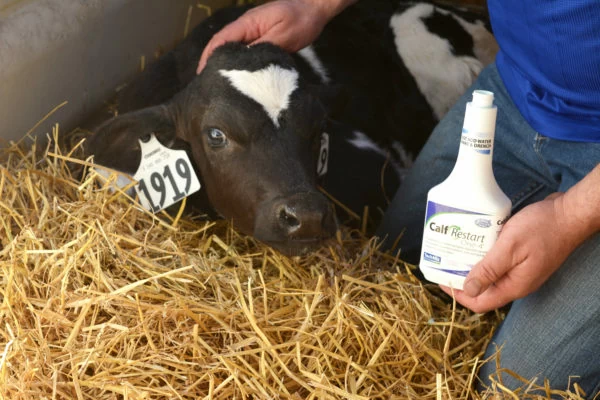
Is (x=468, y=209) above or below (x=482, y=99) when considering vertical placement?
below

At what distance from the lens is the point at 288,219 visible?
2578 mm

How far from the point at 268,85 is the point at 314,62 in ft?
3.49

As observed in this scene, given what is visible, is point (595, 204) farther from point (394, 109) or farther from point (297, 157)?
point (394, 109)

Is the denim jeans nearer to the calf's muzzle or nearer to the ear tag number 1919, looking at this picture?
the calf's muzzle

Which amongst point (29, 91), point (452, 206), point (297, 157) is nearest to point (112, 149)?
point (29, 91)

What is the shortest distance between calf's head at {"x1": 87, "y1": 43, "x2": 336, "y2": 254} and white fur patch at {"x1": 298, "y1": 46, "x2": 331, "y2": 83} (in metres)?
0.76

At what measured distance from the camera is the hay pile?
7.09 feet

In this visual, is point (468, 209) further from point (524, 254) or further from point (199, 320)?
point (199, 320)

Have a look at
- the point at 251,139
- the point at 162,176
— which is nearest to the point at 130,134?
the point at 162,176

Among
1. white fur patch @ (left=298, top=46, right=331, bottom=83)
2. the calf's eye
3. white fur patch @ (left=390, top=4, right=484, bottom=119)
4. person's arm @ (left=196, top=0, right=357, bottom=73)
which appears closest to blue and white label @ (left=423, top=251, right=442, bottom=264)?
the calf's eye

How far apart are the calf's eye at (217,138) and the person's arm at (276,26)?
35 centimetres

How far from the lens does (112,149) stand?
9.95ft

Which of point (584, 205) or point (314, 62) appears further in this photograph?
point (314, 62)

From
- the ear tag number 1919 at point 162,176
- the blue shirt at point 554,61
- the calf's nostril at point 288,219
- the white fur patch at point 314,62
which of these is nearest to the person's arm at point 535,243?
the blue shirt at point 554,61
